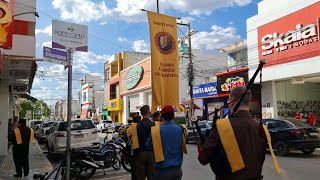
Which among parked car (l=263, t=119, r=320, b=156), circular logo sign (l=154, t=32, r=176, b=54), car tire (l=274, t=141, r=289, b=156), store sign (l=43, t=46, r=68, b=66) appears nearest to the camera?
store sign (l=43, t=46, r=68, b=66)

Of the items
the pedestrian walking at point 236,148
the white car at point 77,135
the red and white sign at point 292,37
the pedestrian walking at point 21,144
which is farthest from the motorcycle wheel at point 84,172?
the red and white sign at point 292,37

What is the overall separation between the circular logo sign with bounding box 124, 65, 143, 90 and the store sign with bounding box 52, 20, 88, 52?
3884 centimetres

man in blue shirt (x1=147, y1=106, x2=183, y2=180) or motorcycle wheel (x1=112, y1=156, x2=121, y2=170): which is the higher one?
man in blue shirt (x1=147, y1=106, x2=183, y2=180)

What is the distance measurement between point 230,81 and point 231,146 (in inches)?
1058

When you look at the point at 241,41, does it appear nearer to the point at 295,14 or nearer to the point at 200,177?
the point at 295,14

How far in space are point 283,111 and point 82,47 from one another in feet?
71.4

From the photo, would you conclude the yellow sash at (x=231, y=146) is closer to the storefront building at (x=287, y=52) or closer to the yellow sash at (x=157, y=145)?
the yellow sash at (x=157, y=145)

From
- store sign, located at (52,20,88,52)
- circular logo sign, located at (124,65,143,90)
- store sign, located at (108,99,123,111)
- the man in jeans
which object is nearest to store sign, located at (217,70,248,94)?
circular logo sign, located at (124,65,143,90)

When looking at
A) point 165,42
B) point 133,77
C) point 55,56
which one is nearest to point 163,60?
point 165,42

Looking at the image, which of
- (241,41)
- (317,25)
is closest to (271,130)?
(317,25)

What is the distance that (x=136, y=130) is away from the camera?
7082 mm

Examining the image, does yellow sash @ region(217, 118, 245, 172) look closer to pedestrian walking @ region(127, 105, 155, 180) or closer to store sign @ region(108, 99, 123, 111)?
pedestrian walking @ region(127, 105, 155, 180)

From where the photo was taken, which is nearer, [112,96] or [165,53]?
[165,53]

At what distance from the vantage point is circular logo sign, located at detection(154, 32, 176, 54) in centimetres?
998
